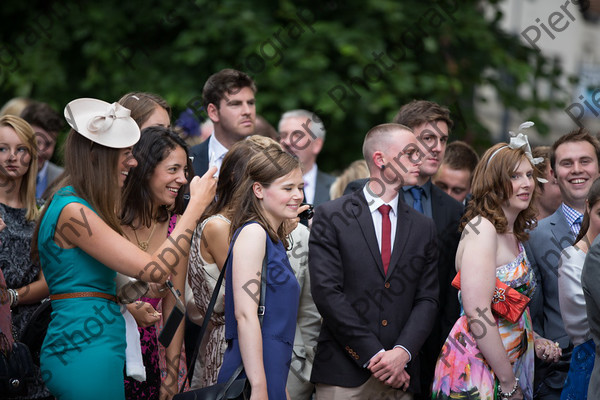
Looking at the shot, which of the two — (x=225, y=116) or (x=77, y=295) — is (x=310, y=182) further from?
(x=77, y=295)

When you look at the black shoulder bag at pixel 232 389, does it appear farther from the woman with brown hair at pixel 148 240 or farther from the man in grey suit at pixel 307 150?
the man in grey suit at pixel 307 150

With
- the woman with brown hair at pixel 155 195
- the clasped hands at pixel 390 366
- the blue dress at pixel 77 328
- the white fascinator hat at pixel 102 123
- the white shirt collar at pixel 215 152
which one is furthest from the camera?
the white shirt collar at pixel 215 152

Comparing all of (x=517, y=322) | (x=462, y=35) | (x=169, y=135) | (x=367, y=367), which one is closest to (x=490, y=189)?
(x=517, y=322)

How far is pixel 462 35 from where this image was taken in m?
8.42

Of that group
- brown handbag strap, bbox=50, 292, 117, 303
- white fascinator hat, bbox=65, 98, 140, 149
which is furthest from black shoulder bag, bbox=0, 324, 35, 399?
white fascinator hat, bbox=65, 98, 140, 149

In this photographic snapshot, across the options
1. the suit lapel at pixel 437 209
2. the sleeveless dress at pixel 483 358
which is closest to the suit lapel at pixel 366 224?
the sleeveless dress at pixel 483 358

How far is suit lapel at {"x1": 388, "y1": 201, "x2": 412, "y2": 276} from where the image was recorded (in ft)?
13.4

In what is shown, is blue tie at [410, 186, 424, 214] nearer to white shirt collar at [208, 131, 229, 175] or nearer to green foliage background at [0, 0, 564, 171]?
white shirt collar at [208, 131, 229, 175]

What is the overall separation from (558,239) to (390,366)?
1.35 metres

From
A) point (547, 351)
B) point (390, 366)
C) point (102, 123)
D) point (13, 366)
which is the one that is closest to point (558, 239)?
point (547, 351)

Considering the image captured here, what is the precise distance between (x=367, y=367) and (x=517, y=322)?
83cm

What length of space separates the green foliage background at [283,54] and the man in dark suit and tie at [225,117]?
242 centimetres

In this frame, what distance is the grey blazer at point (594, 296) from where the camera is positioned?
342 centimetres

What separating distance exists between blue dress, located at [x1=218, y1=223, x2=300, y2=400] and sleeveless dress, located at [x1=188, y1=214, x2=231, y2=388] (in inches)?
10.3
